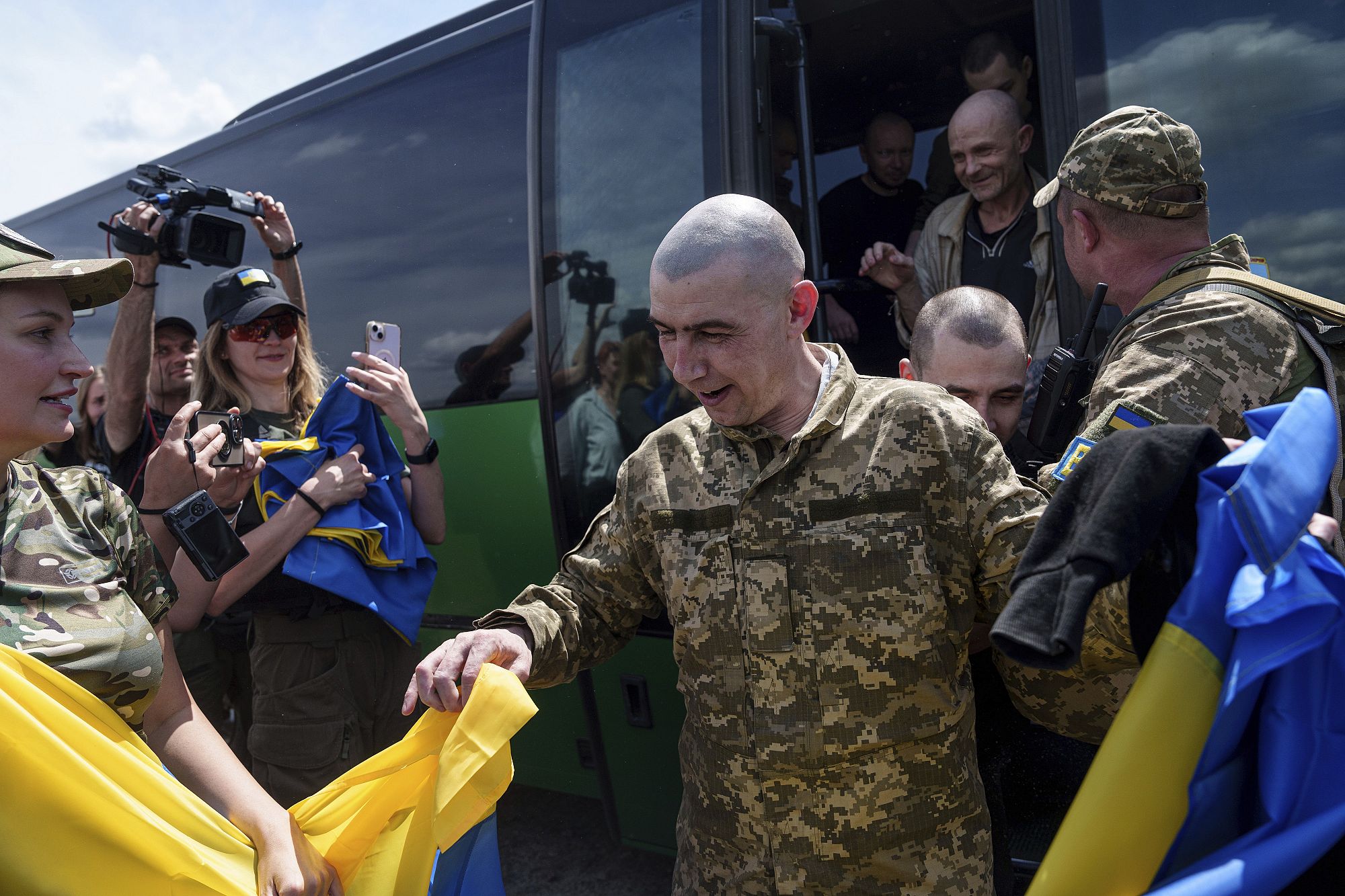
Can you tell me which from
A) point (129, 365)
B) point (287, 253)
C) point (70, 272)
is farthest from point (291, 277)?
point (70, 272)

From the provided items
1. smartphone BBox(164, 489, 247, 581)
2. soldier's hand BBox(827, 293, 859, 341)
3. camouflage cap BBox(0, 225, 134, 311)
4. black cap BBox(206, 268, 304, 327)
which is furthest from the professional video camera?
soldier's hand BBox(827, 293, 859, 341)

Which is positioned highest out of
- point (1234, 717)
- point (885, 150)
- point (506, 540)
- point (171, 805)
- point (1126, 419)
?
point (885, 150)

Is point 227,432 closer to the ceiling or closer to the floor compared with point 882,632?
closer to the ceiling

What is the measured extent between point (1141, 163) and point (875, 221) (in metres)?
2.08

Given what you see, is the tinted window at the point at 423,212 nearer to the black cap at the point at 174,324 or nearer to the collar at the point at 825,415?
the black cap at the point at 174,324

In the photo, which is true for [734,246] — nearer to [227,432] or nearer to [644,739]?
[227,432]

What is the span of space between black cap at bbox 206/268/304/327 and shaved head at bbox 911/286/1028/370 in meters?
2.06

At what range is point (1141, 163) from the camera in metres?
2.14

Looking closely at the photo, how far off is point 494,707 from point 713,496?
557 millimetres

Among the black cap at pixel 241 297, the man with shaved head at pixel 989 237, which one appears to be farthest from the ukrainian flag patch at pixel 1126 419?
the black cap at pixel 241 297

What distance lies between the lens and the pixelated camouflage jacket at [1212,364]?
1899mm

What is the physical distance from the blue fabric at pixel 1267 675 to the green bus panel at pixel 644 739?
2.04m

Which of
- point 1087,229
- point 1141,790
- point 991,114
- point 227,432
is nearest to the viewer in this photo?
point 1141,790

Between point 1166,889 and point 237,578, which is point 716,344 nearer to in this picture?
point 1166,889
